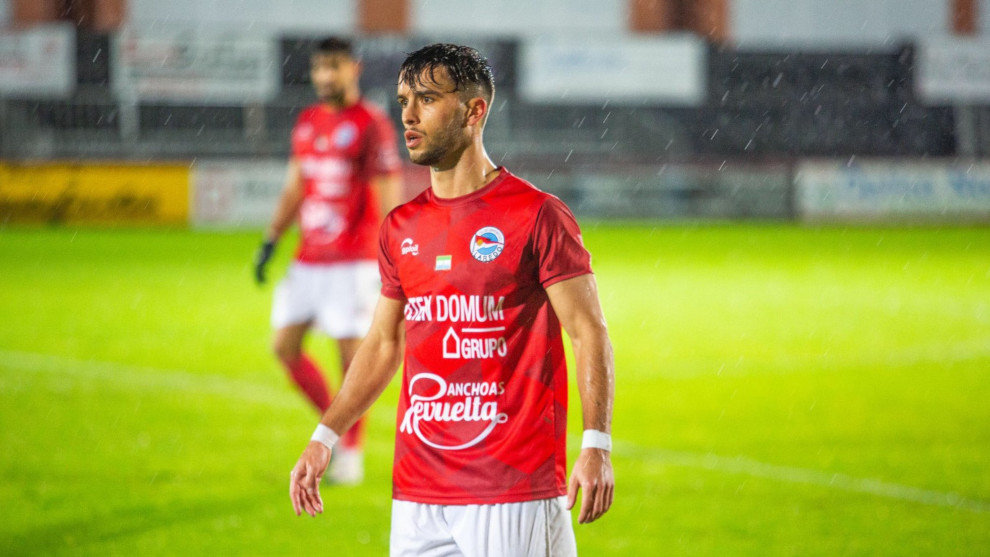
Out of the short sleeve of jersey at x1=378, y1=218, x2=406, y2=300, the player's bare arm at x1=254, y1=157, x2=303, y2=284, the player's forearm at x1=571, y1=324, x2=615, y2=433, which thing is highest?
the short sleeve of jersey at x1=378, y1=218, x2=406, y2=300

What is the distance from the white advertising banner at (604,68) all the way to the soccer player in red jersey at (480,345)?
2507 cm

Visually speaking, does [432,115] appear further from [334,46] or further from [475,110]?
[334,46]

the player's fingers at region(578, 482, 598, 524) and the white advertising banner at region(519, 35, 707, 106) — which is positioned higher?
the player's fingers at region(578, 482, 598, 524)

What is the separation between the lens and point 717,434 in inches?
307

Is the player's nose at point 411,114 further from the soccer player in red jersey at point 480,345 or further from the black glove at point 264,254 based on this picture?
the black glove at point 264,254

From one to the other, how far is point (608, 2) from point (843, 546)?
30598mm

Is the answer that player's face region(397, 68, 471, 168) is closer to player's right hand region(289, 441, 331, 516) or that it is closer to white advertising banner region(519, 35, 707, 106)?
player's right hand region(289, 441, 331, 516)

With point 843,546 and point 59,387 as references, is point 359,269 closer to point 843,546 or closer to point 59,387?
point 843,546

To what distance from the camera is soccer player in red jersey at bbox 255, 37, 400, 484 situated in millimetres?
6449

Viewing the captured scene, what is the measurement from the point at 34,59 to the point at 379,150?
20.9 metres


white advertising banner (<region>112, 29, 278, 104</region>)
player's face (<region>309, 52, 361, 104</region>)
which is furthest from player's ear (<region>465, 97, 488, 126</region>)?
white advertising banner (<region>112, 29, 278, 104</region>)

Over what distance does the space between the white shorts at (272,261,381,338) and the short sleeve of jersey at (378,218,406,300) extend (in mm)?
3099

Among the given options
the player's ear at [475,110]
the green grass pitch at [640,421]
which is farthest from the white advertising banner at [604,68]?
the player's ear at [475,110]

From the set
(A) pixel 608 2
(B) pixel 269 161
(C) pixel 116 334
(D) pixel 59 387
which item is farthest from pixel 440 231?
(A) pixel 608 2
